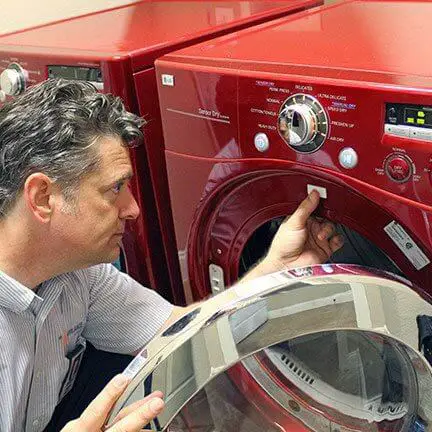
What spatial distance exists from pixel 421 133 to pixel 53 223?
1.96ft

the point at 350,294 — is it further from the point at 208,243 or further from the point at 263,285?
the point at 208,243

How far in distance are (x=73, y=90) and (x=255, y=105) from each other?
0.33m

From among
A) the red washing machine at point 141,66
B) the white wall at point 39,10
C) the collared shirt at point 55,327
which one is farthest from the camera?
the white wall at point 39,10

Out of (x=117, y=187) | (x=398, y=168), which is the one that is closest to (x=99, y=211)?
(x=117, y=187)

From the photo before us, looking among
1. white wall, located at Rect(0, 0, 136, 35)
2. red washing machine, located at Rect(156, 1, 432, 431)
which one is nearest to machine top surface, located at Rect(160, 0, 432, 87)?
red washing machine, located at Rect(156, 1, 432, 431)

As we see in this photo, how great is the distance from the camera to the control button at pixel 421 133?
0.88 metres

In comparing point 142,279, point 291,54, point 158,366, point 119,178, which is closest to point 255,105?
point 291,54

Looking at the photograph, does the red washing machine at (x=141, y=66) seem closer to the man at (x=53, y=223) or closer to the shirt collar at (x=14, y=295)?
the man at (x=53, y=223)

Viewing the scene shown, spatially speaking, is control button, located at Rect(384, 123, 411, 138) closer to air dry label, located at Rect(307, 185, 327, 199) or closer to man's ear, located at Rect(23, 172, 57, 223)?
air dry label, located at Rect(307, 185, 327, 199)

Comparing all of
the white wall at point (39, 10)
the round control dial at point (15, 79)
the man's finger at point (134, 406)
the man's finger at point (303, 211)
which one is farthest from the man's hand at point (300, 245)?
the white wall at point (39, 10)

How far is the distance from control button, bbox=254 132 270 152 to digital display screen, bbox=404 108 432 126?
0.24 meters

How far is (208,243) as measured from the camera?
4.40ft

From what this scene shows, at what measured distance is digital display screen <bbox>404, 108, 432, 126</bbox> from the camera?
2.88 feet

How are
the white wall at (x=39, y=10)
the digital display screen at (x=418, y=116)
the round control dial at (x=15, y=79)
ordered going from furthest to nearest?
1. the white wall at (x=39, y=10)
2. the round control dial at (x=15, y=79)
3. the digital display screen at (x=418, y=116)
